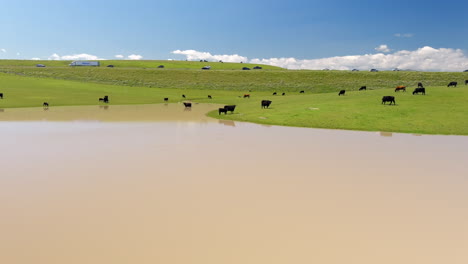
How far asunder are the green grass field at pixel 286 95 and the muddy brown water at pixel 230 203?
40.8 feet

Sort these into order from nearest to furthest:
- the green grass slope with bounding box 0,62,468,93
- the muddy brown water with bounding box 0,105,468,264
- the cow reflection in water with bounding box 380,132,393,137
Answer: the muddy brown water with bounding box 0,105,468,264 → the cow reflection in water with bounding box 380,132,393,137 → the green grass slope with bounding box 0,62,468,93

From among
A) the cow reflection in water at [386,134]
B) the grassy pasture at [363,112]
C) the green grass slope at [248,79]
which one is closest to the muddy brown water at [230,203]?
the cow reflection in water at [386,134]

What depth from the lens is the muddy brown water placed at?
7.49 m

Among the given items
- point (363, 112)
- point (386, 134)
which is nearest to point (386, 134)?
point (386, 134)

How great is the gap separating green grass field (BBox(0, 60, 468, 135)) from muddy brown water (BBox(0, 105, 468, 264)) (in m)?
12.4

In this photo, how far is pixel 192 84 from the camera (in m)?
87.2

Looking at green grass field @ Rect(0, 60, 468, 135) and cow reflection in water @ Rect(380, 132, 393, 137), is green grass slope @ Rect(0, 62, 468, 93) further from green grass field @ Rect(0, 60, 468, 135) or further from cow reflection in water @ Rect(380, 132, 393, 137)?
cow reflection in water @ Rect(380, 132, 393, 137)

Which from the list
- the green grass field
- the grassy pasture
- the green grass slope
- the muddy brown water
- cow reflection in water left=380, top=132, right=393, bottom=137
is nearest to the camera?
the muddy brown water

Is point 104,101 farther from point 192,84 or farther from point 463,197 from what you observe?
point 463,197

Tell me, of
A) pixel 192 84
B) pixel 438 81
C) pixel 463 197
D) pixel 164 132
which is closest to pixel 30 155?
Answer: pixel 164 132

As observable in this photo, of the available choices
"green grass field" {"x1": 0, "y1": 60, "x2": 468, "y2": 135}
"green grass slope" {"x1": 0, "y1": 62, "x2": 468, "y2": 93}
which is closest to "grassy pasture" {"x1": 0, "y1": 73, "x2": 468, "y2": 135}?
"green grass field" {"x1": 0, "y1": 60, "x2": 468, "y2": 135}

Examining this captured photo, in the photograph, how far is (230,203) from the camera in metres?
10.4

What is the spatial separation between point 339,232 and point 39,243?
22.4ft

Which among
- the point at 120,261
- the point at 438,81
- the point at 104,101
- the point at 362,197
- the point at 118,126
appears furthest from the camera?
the point at 438,81
